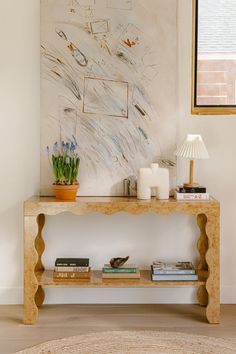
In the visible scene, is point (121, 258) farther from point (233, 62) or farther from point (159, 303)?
point (233, 62)

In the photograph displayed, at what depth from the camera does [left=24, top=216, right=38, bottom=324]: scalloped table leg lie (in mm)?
3229

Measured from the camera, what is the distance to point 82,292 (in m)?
3.66

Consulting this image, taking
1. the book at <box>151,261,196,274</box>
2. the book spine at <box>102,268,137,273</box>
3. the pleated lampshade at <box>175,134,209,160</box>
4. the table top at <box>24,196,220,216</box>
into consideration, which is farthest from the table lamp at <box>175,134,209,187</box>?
the book spine at <box>102,268,137,273</box>

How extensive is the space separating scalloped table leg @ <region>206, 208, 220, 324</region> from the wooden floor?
72 mm

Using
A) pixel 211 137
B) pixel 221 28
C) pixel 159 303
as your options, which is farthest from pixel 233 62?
pixel 159 303

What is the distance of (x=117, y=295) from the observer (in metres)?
3.66

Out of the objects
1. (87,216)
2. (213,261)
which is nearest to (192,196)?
(213,261)

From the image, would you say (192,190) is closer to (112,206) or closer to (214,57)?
(112,206)

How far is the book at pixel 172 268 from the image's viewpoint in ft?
10.8

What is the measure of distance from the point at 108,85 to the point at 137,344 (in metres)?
1.63

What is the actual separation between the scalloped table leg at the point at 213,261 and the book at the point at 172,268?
13 centimetres

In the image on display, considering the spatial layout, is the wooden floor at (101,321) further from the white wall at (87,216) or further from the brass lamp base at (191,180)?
the brass lamp base at (191,180)

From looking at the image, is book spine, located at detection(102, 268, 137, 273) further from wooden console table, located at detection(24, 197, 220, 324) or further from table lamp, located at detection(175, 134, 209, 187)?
table lamp, located at detection(175, 134, 209, 187)

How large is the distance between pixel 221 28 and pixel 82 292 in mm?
1963
